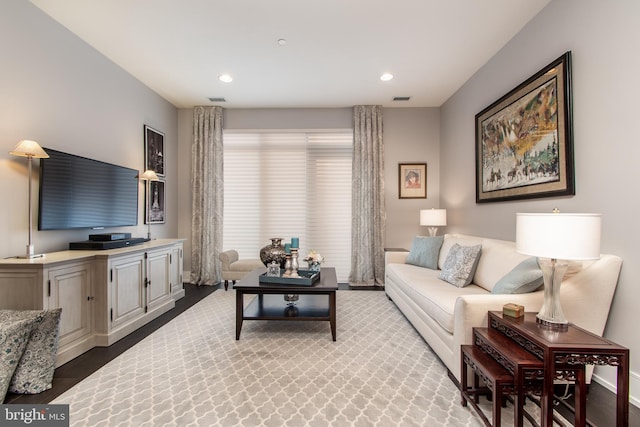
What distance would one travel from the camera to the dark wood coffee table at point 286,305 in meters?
2.58

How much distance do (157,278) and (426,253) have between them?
130 inches

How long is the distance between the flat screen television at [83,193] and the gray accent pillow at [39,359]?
1.01 m

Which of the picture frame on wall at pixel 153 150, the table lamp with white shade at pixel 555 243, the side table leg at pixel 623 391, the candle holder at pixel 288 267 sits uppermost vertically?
the picture frame on wall at pixel 153 150

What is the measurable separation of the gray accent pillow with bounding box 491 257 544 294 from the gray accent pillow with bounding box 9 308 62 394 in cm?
310

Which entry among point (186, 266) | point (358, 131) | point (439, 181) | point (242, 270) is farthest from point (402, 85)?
point (186, 266)

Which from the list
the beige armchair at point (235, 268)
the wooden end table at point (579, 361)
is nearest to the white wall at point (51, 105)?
the beige armchair at point (235, 268)

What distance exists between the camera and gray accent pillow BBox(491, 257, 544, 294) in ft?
6.20

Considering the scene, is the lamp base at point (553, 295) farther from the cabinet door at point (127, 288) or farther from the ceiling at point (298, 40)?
the cabinet door at point (127, 288)

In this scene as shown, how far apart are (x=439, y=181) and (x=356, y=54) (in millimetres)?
2602

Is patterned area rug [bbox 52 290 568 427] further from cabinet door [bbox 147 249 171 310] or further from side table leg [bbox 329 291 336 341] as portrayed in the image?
cabinet door [bbox 147 249 171 310]

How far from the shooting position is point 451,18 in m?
2.56

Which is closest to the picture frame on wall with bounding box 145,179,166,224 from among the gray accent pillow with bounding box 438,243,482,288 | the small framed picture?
the small framed picture

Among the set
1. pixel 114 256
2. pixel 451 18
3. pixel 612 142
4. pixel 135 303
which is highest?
pixel 451 18

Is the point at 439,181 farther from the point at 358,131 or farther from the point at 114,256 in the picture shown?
the point at 114,256
